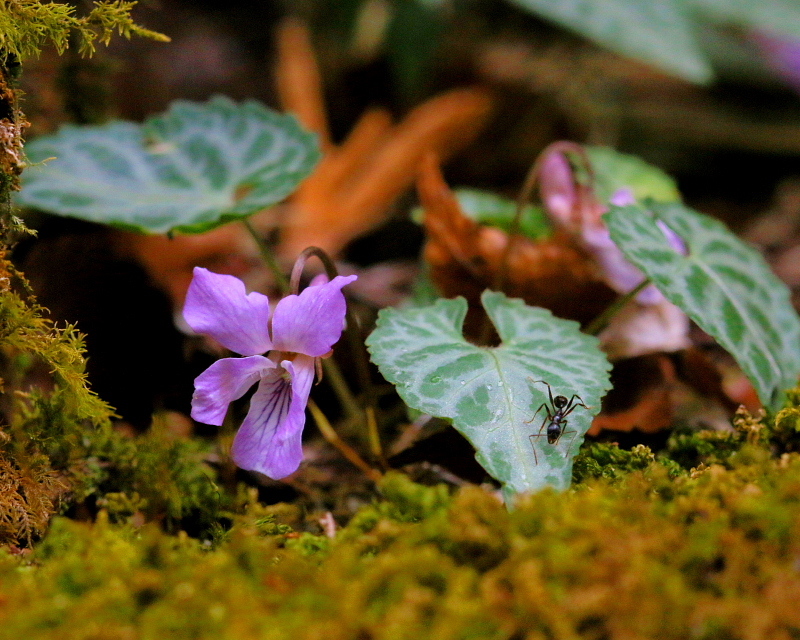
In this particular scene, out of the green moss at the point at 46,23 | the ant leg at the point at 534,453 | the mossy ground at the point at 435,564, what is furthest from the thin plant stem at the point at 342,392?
the green moss at the point at 46,23

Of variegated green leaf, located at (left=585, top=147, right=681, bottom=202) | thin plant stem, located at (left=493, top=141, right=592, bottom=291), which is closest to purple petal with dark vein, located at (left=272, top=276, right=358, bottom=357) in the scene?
thin plant stem, located at (left=493, top=141, right=592, bottom=291)

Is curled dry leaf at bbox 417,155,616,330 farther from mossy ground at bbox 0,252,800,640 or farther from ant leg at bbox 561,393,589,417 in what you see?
mossy ground at bbox 0,252,800,640

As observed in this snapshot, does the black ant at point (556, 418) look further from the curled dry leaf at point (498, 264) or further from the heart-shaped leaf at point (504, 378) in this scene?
the curled dry leaf at point (498, 264)

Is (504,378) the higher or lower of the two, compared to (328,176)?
higher

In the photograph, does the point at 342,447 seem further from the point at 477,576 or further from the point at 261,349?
the point at 477,576

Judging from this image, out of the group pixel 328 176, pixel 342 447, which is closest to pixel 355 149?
pixel 328 176

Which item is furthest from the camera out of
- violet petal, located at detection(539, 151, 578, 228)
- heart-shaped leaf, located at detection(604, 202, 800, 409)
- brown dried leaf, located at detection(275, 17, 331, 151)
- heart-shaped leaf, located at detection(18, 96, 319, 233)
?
brown dried leaf, located at detection(275, 17, 331, 151)
